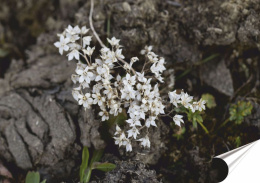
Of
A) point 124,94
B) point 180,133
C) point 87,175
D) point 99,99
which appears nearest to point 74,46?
point 99,99

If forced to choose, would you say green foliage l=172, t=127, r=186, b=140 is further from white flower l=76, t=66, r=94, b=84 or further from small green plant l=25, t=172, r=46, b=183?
small green plant l=25, t=172, r=46, b=183

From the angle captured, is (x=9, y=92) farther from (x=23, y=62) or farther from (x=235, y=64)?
(x=235, y=64)

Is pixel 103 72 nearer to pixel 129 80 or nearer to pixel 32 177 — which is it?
pixel 129 80

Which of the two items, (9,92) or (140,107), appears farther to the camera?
(9,92)

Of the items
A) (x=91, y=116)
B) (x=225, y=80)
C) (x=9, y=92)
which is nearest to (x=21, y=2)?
(x=9, y=92)

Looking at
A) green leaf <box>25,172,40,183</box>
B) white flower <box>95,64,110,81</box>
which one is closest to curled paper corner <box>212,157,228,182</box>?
white flower <box>95,64,110,81</box>

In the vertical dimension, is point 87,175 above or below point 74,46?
below
